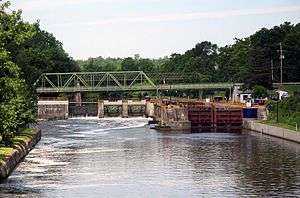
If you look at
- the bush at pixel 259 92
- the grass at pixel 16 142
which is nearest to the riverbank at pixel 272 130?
the bush at pixel 259 92

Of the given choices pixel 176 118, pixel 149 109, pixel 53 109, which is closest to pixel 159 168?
pixel 176 118

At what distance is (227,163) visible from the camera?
60.2 meters

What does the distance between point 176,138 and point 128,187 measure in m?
42.7

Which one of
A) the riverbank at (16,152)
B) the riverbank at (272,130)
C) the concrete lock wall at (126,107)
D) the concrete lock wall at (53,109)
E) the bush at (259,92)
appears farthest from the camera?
the concrete lock wall at (53,109)

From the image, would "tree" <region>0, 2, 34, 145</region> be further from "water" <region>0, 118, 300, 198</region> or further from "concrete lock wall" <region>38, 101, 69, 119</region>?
"concrete lock wall" <region>38, 101, 69, 119</region>

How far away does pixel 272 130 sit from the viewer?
89.4m

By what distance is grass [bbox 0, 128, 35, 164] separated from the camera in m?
54.5

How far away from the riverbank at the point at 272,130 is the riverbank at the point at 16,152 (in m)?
29.5

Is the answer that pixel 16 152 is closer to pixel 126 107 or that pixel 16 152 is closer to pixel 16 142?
pixel 16 142

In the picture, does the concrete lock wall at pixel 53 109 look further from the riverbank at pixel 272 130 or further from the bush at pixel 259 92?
the riverbank at pixel 272 130

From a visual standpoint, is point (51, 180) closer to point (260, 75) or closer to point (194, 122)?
point (194, 122)

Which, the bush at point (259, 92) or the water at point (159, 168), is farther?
the bush at point (259, 92)

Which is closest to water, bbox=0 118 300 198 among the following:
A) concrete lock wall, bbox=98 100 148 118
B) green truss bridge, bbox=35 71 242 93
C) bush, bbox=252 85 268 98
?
bush, bbox=252 85 268 98

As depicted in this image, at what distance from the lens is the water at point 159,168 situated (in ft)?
149
